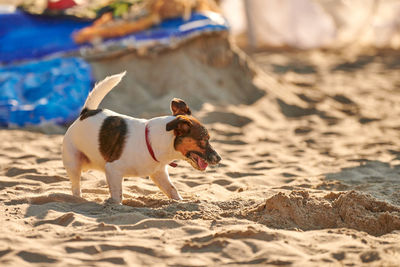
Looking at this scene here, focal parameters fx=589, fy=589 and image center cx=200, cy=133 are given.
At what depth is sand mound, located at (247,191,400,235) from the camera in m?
4.13

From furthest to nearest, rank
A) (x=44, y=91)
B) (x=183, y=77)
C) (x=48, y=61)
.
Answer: (x=183, y=77)
(x=48, y=61)
(x=44, y=91)

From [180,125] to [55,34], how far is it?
19.8 feet

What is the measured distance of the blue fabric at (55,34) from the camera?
927 cm

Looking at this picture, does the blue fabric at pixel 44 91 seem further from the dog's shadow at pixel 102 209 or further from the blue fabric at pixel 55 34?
the dog's shadow at pixel 102 209

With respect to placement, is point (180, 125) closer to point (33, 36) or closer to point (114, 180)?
point (114, 180)

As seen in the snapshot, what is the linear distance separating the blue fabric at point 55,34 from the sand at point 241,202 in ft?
4.80

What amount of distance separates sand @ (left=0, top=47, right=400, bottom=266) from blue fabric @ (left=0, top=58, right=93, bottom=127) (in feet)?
1.57

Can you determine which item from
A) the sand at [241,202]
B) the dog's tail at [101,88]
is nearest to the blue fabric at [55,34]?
the sand at [241,202]

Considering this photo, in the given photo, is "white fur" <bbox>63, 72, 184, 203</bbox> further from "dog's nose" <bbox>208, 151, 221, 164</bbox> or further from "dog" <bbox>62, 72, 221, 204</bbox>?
"dog's nose" <bbox>208, 151, 221, 164</bbox>

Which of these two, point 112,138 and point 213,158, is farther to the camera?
point 112,138

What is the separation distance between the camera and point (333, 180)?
5.77 meters

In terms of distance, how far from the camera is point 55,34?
31.5 feet

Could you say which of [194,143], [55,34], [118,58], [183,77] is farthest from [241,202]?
[55,34]

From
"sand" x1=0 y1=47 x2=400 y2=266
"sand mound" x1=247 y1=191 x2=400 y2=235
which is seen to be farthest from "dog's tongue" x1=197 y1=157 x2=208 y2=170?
"sand mound" x1=247 y1=191 x2=400 y2=235
